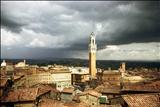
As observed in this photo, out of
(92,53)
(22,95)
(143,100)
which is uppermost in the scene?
(92,53)

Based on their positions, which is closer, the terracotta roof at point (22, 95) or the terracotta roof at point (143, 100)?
the terracotta roof at point (143, 100)

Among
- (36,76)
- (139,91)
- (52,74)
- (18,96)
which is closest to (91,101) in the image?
(139,91)

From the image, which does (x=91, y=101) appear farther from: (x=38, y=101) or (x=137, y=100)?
(x=137, y=100)

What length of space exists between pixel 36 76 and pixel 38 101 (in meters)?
48.2

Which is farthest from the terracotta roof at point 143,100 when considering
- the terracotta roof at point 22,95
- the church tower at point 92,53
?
the church tower at point 92,53

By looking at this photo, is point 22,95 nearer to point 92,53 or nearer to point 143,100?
point 143,100

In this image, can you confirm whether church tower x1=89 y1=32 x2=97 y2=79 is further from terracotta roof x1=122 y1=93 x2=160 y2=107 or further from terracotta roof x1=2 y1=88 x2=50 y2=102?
terracotta roof x1=122 y1=93 x2=160 y2=107

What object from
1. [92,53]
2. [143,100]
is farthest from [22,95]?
[92,53]

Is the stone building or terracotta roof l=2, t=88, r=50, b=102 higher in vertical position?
the stone building

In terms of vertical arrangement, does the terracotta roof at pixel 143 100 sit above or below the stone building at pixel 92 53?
below

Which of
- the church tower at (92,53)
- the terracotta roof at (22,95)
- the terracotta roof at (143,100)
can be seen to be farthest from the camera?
the church tower at (92,53)

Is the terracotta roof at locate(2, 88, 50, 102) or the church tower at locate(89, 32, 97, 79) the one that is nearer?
the terracotta roof at locate(2, 88, 50, 102)

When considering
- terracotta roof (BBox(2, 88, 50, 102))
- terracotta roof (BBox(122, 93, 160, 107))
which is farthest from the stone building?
terracotta roof (BBox(122, 93, 160, 107))

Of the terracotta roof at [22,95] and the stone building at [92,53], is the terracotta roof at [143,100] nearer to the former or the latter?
the terracotta roof at [22,95]
